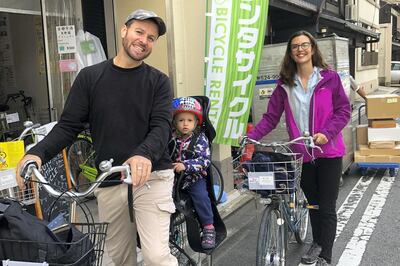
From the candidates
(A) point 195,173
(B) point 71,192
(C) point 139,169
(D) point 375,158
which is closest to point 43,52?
(A) point 195,173

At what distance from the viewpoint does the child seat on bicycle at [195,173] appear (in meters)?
3.33

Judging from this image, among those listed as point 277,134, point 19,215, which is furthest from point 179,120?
point 277,134

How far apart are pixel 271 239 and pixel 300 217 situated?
861 mm

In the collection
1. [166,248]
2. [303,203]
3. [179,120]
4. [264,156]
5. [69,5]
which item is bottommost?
[303,203]

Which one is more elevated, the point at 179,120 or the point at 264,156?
the point at 179,120

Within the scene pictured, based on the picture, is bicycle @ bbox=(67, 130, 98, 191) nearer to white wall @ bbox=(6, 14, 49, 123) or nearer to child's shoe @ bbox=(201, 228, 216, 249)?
white wall @ bbox=(6, 14, 49, 123)

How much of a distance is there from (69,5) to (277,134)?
3.70 metres

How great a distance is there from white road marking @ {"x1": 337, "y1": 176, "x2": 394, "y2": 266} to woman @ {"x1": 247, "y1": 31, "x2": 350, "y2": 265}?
1.32ft

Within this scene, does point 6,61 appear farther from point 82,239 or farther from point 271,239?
point 82,239

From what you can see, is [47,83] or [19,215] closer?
[19,215]

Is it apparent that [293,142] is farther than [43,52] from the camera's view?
No

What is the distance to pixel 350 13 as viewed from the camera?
19.8m

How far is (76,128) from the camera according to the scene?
261 centimetres

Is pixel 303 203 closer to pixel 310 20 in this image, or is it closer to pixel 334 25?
pixel 310 20
